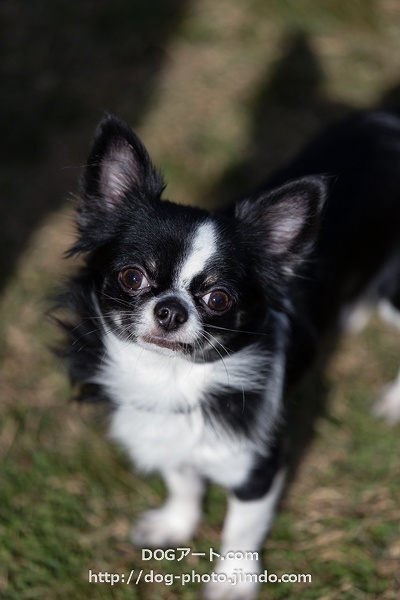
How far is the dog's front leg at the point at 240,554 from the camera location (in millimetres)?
3156

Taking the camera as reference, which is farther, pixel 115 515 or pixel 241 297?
pixel 115 515

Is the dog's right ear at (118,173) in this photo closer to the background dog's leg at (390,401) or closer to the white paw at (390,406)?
the background dog's leg at (390,401)

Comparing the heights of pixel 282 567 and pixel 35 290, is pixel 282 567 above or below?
below

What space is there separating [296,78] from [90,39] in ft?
5.75

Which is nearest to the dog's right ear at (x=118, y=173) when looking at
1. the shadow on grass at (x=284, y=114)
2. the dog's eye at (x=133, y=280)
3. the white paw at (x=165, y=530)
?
the dog's eye at (x=133, y=280)

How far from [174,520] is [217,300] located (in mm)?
1375

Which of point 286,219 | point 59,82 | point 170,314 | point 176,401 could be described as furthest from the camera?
point 59,82

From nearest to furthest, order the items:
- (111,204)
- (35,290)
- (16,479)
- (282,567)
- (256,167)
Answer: (111,204) → (282,567) → (16,479) → (35,290) → (256,167)

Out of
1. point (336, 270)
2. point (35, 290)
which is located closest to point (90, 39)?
point (35, 290)

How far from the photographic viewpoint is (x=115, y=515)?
3.57m

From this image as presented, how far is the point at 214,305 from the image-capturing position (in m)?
2.61

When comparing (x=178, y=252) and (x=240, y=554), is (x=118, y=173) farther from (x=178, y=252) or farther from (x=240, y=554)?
(x=240, y=554)

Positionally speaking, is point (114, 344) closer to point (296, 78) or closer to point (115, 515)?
point (115, 515)

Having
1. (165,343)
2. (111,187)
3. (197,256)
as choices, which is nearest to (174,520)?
(165,343)
